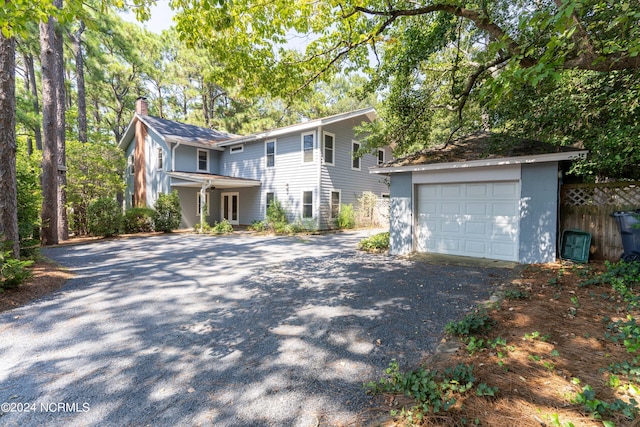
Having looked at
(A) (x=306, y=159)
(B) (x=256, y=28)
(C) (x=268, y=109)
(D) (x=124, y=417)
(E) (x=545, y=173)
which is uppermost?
(C) (x=268, y=109)

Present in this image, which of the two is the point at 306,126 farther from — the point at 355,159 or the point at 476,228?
the point at 476,228

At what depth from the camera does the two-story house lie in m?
14.7

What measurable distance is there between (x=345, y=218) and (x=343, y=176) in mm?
2300

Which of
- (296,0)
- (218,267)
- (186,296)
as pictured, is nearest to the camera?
(186,296)

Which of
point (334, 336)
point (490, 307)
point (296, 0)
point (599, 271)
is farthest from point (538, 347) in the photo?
point (296, 0)

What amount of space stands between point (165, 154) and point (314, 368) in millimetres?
17143

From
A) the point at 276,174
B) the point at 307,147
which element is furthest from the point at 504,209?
the point at 276,174

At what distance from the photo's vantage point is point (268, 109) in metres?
27.0

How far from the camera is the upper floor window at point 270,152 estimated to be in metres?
16.2

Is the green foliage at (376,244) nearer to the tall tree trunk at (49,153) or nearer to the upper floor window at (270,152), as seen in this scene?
the upper floor window at (270,152)

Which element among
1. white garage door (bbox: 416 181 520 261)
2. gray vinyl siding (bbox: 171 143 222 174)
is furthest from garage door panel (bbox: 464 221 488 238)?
gray vinyl siding (bbox: 171 143 222 174)

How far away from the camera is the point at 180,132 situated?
57.9 feet

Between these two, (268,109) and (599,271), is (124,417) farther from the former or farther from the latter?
(268,109)

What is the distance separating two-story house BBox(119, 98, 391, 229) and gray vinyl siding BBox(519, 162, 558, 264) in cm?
900
